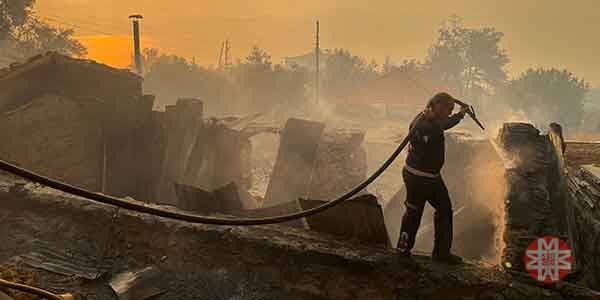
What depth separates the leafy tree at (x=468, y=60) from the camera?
56.1m

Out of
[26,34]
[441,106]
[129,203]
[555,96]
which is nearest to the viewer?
[129,203]

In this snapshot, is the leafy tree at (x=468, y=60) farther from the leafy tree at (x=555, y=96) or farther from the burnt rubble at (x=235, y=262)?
the burnt rubble at (x=235, y=262)

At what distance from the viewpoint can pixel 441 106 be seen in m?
3.33

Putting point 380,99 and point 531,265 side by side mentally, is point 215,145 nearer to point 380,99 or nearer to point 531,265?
point 531,265

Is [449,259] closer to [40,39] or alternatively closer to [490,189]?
[490,189]

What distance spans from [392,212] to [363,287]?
18.3ft

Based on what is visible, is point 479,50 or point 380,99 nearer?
point 380,99

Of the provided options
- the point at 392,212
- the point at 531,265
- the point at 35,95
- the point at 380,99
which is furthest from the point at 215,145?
the point at 380,99

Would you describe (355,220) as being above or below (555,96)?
below

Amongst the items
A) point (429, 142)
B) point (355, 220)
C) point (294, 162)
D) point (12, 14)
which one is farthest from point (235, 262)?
point (12, 14)

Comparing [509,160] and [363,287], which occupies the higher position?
[509,160]

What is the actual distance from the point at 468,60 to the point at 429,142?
203 feet

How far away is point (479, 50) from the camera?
56.5m

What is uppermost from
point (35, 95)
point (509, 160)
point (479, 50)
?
point (479, 50)
